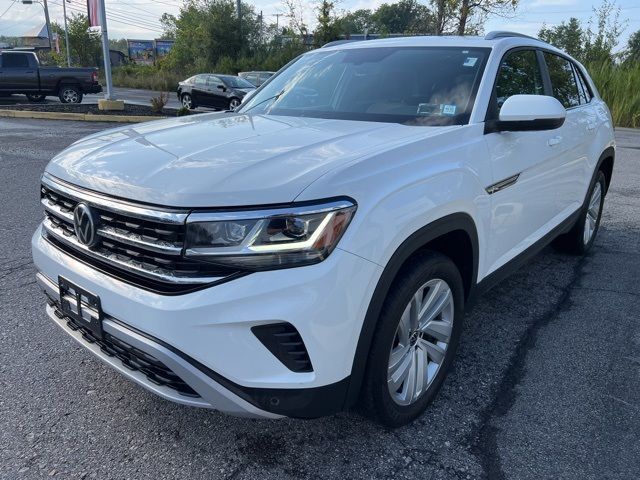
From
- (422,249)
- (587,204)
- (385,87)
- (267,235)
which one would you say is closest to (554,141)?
(385,87)

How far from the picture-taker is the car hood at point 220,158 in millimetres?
1975

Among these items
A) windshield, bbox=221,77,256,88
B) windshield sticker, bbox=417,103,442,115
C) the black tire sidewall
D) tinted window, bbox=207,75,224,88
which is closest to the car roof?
windshield sticker, bbox=417,103,442,115

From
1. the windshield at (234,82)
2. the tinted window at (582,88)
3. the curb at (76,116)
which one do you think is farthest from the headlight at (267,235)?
the windshield at (234,82)

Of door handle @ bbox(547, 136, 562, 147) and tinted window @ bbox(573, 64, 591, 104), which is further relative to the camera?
tinted window @ bbox(573, 64, 591, 104)

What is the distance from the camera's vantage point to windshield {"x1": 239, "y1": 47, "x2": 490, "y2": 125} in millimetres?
3055

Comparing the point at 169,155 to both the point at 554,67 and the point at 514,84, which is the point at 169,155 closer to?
the point at 514,84

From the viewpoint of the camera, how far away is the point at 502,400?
9.27 feet

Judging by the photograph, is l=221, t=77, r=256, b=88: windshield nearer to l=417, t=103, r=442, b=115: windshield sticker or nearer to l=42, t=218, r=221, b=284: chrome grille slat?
l=417, t=103, r=442, b=115: windshield sticker

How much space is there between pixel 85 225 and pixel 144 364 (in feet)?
2.06

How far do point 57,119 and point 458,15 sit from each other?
490 inches

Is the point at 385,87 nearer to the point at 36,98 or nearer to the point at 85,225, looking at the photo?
the point at 85,225

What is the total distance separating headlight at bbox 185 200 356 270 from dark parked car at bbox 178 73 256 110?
774 inches

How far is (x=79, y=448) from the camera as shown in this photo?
241 centimetres

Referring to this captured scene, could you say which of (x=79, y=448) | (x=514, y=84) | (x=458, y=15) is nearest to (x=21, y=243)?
(x=79, y=448)
